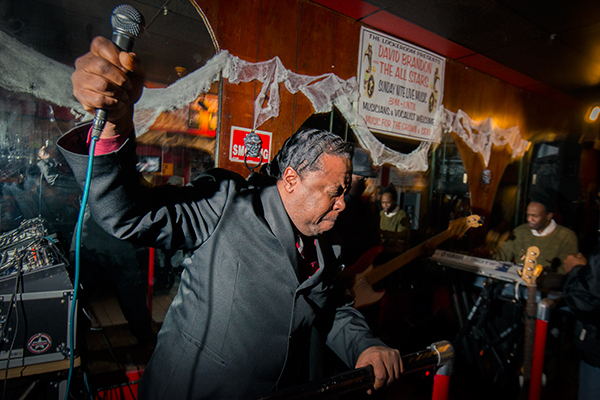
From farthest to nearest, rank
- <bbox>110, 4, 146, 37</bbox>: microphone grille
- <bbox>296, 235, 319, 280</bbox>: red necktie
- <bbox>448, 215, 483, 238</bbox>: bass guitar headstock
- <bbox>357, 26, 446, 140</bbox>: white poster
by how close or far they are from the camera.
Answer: <bbox>448, 215, 483, 238</bbox>: bass guitar headstock < <bbox>357, 26, 446, 140</bbox>: white poster < <bbox>296, 235, 319, 280</bbox>: red necktie < <bbox>110, 4, 146, 37</bbox>: microphone grille

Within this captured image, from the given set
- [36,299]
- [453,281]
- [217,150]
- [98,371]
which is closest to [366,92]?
[217,150]

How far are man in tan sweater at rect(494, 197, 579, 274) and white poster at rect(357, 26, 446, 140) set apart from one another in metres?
1.75

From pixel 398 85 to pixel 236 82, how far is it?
232 centimetres

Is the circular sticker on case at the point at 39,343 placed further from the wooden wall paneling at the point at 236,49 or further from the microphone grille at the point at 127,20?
the microphone grille at the point at 127,20

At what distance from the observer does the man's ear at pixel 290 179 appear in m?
1.50

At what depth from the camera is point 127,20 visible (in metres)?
0.82

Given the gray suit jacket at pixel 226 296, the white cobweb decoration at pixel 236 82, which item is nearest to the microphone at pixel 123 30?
the gray suit jacket at pixel 226 296

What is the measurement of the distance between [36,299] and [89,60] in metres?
1.80

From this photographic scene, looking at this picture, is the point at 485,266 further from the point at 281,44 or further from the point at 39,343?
the point at 39,343

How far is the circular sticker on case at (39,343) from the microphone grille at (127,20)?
78.5 inches

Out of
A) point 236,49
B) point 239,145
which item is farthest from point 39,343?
point 236,49

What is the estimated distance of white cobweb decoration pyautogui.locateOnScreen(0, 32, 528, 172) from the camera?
7.34 ft

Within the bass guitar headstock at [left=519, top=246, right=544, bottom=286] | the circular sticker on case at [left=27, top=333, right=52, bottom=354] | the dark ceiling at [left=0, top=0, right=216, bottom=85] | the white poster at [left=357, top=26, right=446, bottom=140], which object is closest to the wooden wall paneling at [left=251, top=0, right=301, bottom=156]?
the dark ceiling at [left=0, top=0, right=216, bottom=85]

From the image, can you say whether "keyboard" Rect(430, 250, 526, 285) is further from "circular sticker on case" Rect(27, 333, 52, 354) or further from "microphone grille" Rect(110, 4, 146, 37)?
"circular sticker on case" Rect(27, 333, 52, 354)
